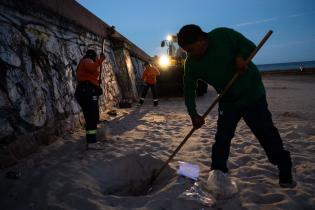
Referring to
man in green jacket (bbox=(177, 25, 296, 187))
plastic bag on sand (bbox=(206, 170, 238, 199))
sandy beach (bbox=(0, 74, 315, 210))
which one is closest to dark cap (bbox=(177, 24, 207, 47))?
man in green jacket (bbox=(177, 25, 296, 187))

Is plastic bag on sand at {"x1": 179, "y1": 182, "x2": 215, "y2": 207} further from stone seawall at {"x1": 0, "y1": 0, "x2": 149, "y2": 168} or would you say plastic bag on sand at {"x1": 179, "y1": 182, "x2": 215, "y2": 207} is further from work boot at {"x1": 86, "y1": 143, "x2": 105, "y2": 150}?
stone seawall at {"x1": 0, "y1": 0, "x2": 149, "y2": 168}

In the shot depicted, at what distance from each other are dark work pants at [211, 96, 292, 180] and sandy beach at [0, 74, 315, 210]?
34cm

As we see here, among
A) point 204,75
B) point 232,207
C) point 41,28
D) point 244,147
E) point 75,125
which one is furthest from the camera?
point 75,125

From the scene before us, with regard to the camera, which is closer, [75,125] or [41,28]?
[41,28]

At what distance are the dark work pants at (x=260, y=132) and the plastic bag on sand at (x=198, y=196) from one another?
0.38 meters

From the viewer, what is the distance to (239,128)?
19.2ft

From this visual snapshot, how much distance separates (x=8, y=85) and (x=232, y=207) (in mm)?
3204

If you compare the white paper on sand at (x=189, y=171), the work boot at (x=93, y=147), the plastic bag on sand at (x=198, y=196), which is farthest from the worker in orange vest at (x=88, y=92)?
the plastic bag on sand at (x=198, y=196)

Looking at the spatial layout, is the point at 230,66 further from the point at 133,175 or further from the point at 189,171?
the point at 133,175

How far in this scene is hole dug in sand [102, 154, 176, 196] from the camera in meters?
3.31

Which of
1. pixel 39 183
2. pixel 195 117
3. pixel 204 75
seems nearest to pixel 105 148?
A: pixel 39 183

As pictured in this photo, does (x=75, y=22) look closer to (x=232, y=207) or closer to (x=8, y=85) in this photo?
(x=8, y=85)

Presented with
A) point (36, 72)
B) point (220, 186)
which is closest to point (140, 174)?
point (220, 186)

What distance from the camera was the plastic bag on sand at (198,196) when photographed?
2.71 meters
